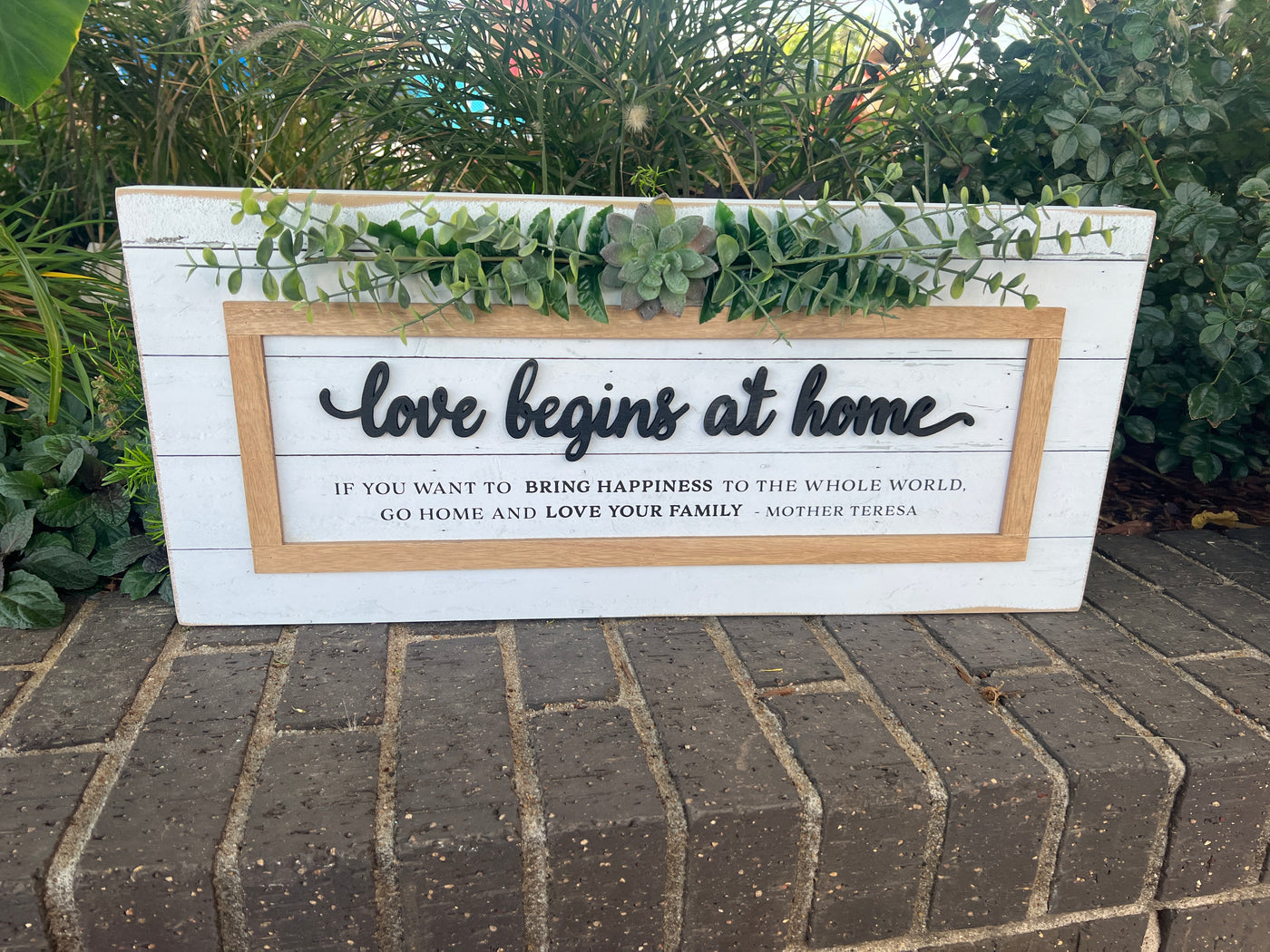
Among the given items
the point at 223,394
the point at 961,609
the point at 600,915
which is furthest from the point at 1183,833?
the point at 223,394

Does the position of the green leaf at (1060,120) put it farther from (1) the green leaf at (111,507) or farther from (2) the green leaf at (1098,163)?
(1) the green leaf at (111,507)

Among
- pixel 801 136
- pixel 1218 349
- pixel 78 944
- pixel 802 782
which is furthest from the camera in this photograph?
pixel 801 136

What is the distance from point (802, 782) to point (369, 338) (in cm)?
74

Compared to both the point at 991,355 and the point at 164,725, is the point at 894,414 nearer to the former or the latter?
the point at 991,355

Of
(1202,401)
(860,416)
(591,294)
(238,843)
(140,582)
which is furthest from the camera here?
(1202,401)

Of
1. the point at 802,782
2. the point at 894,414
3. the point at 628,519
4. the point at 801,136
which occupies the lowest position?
the point at 802,782

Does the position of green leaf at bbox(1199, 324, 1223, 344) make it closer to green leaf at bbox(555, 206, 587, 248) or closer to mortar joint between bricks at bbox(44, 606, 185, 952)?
green leaf at bbox(555, 206, 587, 248)

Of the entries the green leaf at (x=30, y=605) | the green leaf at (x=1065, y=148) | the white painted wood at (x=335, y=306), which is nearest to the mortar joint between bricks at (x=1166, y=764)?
the white painted wood at (x=335, y=306)

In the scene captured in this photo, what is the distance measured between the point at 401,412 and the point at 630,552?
0.37 meters

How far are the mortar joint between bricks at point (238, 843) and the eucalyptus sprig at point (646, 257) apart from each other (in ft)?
1.64

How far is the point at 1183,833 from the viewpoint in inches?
37.4

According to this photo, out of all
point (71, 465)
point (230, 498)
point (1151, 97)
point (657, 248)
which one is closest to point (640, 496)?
point (657, 248)

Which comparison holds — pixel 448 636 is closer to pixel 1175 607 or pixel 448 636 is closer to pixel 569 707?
pixel 569 707

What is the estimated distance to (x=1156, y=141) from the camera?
1.38 metres
